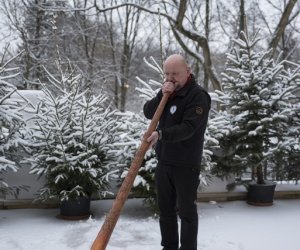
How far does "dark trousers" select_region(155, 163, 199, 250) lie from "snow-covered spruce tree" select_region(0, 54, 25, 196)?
223cm

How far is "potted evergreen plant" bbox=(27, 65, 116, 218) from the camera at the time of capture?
497cm

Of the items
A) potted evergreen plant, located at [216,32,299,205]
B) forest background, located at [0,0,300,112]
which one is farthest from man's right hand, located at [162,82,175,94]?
forest background, located at [0,0,300,112]

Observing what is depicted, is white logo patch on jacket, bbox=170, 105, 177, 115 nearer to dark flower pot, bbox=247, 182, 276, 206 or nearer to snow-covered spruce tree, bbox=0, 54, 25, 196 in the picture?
snow-covered spruce tree, bbox=0, 54, 25, 196

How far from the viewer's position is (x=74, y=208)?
499 centimetres

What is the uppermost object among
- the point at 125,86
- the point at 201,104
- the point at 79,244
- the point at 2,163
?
the point at 125,86

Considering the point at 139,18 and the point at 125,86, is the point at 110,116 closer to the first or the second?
the point at 125,86

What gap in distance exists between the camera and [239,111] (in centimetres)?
631

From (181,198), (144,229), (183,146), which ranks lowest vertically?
(144,229)

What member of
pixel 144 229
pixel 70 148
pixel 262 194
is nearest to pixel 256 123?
pixel 262 194

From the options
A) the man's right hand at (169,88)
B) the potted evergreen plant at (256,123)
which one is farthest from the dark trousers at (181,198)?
the potted evergreen plant at (256,123)

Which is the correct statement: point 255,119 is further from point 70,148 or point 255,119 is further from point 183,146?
point 183,146

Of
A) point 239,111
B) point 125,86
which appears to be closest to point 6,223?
point 239,111

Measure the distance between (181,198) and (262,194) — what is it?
3.27 meters

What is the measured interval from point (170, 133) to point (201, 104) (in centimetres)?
35
